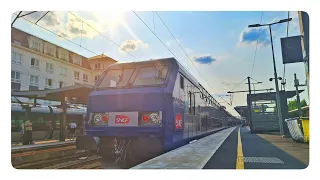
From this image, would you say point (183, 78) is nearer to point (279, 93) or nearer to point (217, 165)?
point (217, 165)

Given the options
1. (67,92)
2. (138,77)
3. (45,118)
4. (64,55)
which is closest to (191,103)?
(138,77)

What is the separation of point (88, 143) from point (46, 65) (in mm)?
3399

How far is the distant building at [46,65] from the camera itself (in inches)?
228

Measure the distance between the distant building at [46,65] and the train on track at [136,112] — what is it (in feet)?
3.41

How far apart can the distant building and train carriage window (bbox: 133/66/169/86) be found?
1.02 meters

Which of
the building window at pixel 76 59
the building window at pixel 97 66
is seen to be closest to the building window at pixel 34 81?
the building window at pixel 76 59

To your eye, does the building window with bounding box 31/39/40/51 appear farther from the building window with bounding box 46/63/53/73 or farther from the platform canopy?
the platform canopy

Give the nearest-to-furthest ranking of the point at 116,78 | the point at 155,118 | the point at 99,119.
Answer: the point at 155,118 < the point at 99,119 < the point at 116,78

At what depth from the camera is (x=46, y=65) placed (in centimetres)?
764

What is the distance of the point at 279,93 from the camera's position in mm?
13695

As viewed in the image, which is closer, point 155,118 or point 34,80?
point 155,118

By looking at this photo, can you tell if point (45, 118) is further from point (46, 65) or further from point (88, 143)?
point (88, 143)

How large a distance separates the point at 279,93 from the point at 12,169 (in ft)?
39.6
